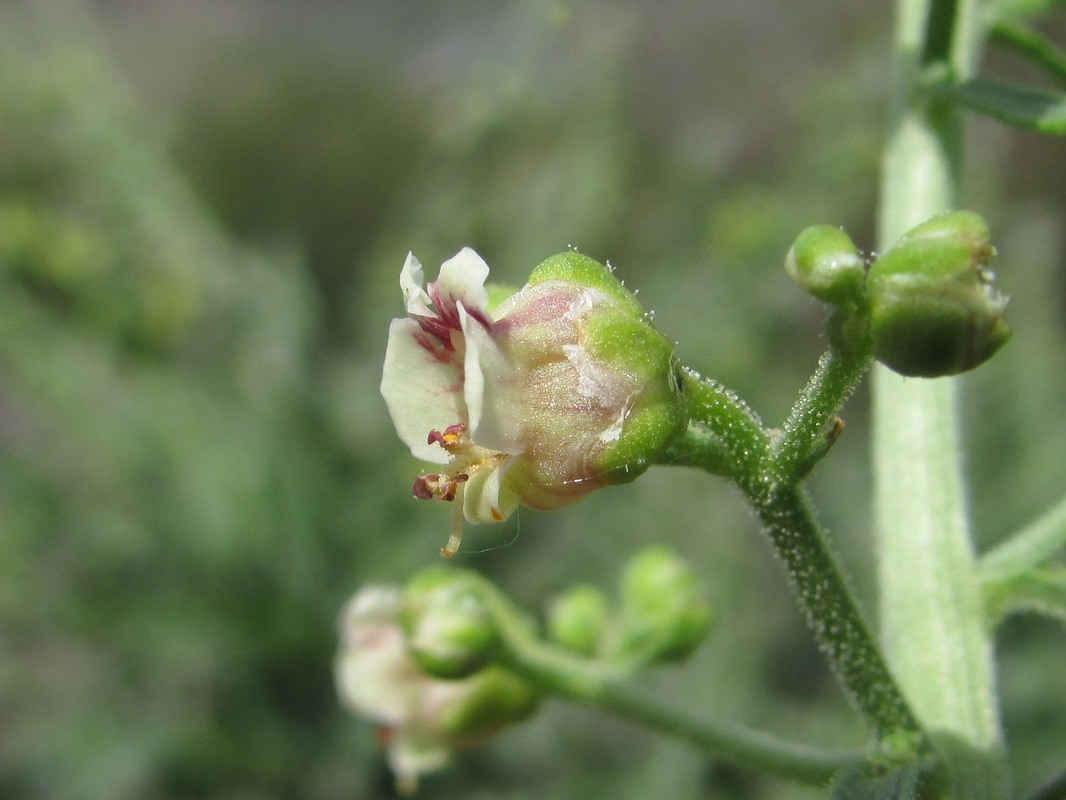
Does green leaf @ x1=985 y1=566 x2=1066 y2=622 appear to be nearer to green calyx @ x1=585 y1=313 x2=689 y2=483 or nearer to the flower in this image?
green calyx @ x1=585 y1=313 x2=689 y2=483

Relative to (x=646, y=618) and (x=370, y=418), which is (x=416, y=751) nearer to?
(x=646, y=618)

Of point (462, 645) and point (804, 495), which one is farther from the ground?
point (462, 645)

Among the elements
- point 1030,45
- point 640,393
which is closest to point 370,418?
point 1030,45

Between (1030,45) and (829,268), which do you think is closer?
(829,268)

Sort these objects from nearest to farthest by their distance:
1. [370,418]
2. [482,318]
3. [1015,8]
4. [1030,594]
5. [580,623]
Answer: [482,318] → [1030,594] → [1015,8] → [580,623] → [370,418]

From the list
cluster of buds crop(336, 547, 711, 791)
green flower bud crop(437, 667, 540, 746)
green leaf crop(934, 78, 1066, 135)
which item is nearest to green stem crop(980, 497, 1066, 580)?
green leaf crop(934, 78, 1066, 135)

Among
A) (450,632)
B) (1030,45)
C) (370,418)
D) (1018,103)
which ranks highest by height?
(370,418)

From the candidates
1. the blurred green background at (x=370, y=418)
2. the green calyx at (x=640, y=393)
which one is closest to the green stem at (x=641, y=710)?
the green calyx at (x=640, y=393)

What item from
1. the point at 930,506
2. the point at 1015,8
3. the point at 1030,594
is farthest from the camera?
the point at 1015,8
